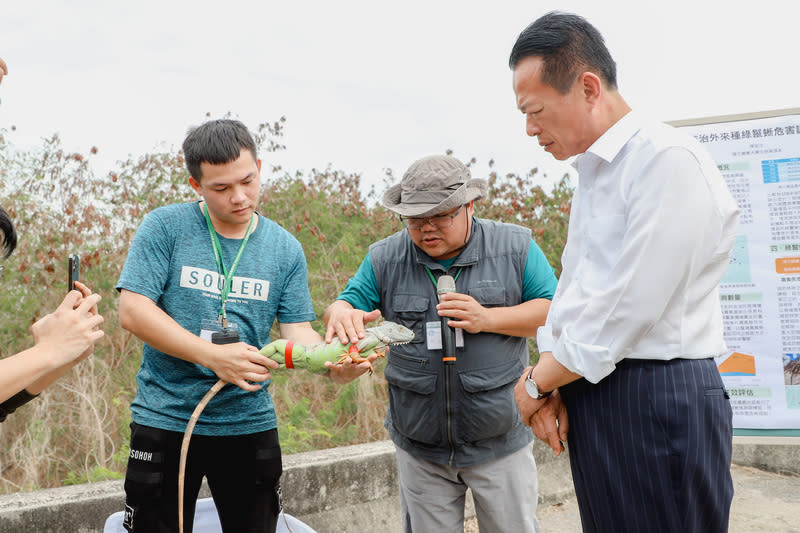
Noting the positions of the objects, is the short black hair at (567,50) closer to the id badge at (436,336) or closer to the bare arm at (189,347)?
the id badge at (436,336)

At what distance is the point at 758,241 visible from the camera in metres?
5.08

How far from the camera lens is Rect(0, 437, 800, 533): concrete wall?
10.9 ft

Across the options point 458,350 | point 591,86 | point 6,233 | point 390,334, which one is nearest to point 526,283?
point 458,350

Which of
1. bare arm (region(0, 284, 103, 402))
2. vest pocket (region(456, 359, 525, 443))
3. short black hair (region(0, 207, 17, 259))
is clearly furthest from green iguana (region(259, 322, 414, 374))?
short black hair (region(0, 207, 17, 259))

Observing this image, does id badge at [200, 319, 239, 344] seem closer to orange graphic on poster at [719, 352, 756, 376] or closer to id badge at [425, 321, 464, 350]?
id badge at [425, 321, 464, 350]

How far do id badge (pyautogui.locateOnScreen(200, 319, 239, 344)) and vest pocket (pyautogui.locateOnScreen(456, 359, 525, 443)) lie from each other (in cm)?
101

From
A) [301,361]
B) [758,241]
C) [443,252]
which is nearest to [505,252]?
[443,252]

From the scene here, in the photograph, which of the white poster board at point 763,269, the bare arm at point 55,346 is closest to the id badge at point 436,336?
the bare arm at point 55,346

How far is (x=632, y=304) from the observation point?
1.83 metres

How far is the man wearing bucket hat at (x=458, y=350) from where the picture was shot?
2869 mm

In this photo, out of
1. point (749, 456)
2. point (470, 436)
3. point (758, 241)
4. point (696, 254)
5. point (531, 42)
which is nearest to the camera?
point (696, 254)

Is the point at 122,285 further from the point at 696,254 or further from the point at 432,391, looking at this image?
the point at 696,254

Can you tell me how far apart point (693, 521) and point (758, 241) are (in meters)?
3.87

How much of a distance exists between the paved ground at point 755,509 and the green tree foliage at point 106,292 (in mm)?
1452
